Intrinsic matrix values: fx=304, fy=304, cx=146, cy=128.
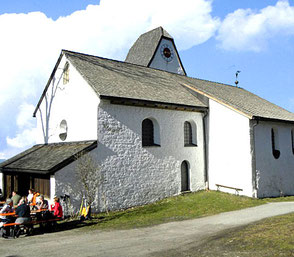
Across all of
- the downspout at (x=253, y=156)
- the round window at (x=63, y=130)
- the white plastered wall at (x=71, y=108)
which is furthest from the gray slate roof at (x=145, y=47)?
the downspout at (x=253, y=156)

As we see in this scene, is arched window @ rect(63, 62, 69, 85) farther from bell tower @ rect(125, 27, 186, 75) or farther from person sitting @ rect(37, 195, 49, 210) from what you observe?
bell tower @ rect(125, 27, 186, 75)

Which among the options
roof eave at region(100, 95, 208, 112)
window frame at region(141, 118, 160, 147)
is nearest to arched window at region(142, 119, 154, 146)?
window frame at region(141, 118, 160, 147)

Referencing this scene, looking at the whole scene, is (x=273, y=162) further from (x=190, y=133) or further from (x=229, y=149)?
(x=190, y=133)

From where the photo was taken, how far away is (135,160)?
1616cm

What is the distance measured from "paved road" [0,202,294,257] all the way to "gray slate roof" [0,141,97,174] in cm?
353

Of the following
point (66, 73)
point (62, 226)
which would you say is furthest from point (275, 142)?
point (62, 226)

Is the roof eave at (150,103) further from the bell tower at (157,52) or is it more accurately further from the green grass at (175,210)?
the bell tower at (157,52)

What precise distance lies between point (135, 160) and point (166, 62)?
18.8 metres

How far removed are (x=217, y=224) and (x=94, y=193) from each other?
222 inches

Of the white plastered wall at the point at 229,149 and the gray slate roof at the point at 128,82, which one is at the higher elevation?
the gray slate roof at the point at 128,82

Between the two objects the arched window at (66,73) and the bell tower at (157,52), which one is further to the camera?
the bell tower at (157,52)

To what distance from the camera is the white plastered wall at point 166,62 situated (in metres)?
31.6

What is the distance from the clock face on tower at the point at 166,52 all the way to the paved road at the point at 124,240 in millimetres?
23031

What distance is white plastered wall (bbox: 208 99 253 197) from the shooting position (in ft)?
57.3
